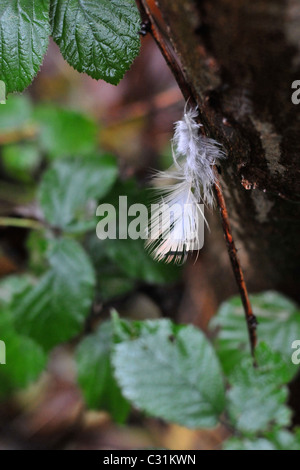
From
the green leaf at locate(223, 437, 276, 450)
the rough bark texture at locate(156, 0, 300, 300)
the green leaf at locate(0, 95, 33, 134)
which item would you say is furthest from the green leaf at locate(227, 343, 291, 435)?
the green leaf at locate(0, 95, 33, 134)

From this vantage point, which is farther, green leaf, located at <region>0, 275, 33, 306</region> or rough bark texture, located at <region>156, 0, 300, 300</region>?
green leaf, located at <region>0, 275, 33, 306</region>

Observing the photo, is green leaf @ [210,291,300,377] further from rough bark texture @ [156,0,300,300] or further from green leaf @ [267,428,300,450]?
rough bark texture @ [156,0,300,300]

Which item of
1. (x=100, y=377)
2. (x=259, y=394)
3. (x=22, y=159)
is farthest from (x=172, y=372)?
(x=22, y=159)

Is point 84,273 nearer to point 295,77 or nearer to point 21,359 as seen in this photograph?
point 21,359

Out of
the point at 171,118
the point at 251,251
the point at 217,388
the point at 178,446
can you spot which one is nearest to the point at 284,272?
the point at 251,251

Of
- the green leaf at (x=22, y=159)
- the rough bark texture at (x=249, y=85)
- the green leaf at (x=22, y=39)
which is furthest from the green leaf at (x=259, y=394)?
the green leaf at (x=22, y=159)
